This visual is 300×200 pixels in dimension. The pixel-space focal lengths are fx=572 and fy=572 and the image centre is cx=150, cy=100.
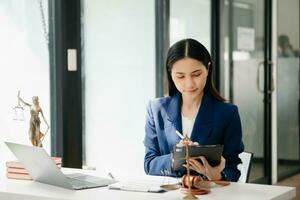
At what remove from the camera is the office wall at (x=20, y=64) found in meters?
3.21

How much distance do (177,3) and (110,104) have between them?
1.18 meters

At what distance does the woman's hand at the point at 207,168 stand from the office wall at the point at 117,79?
62.1 inches

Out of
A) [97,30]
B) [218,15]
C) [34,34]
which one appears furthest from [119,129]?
[218,15]

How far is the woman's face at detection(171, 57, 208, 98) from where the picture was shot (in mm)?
2477

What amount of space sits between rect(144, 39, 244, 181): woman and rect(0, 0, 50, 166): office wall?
833 mm

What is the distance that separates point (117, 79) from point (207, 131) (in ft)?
6.01

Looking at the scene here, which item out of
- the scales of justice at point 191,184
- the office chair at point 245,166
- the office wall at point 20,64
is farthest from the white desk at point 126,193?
the office wall at point 20,64

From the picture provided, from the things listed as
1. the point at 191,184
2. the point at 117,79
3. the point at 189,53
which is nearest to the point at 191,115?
the point at 189,53

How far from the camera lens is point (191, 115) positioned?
260 cm

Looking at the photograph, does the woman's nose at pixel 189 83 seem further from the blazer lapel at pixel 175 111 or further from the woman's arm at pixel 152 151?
the woman's arm at pixel 152 151

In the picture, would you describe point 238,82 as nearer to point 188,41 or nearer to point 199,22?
point 199,22

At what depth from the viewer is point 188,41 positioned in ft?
8.27

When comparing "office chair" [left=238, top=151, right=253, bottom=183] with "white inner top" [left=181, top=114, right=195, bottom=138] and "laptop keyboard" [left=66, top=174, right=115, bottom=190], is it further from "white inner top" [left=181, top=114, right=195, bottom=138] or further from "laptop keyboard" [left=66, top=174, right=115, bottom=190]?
"laptop keyboard" [left=66, top=174, right=115, bottom=190]

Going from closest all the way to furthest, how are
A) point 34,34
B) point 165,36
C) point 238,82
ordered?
1. point 34,34
2. point 165,36
3. point 238,82
